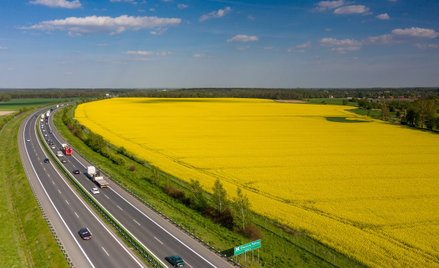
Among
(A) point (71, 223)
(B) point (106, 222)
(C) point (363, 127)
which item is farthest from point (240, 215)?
(C) point (363, 127)

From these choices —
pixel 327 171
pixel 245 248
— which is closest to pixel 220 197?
pixel 245 248

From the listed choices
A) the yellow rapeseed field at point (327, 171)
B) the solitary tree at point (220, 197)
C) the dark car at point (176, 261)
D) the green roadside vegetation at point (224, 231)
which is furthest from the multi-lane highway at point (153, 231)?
the yellow rapeseed field at point (327, 171)

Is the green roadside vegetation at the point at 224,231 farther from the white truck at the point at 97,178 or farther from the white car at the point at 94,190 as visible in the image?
the white car at the point at 94,190

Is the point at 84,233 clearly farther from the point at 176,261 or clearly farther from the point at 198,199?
the point at 198,199

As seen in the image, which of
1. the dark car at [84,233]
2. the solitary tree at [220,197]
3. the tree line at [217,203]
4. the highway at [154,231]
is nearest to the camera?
the highway at [154,231]

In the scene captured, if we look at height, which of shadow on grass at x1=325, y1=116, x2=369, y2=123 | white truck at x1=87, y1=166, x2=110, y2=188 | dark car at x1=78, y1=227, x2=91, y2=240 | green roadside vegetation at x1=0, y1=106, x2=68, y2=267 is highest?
shadow on grass at x1=325, y1=116, x2=369, y2=123

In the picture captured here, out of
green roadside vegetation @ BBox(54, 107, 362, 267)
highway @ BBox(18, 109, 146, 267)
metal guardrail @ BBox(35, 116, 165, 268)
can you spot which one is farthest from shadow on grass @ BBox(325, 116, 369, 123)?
metal guardrail @ BBox(35, 116, 165, 268)

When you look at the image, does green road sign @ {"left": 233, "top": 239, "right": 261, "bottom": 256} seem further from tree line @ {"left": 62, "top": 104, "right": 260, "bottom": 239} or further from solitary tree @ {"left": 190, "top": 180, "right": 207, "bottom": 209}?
solitary tree @ {"left": 190, "top": 180, "right": 207, "bottom": 209}
